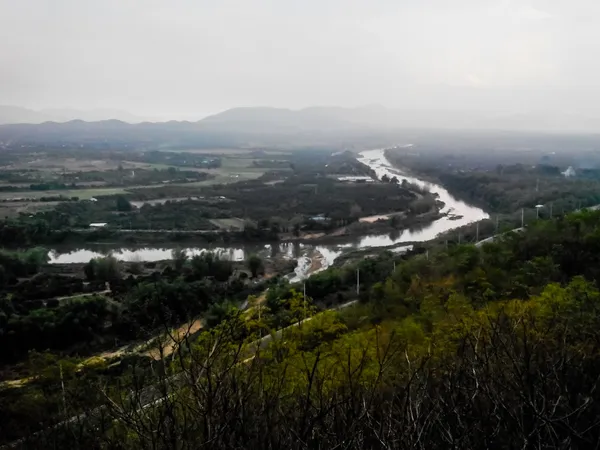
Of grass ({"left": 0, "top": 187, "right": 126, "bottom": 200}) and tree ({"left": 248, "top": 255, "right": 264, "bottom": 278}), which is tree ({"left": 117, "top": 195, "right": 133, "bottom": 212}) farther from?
tree ({"left": 248, "top": 255, "right": 264, "bottom": 278})

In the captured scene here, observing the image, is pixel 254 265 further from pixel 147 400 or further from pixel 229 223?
pixel 147 400

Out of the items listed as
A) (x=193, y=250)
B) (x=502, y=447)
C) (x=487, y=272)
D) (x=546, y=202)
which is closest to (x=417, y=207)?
(x=546, y=202)

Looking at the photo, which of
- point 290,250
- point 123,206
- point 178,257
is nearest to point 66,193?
point 123,206

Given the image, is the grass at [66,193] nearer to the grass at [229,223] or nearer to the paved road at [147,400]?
the grass at [229,223]

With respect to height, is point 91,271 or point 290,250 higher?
point 91,271

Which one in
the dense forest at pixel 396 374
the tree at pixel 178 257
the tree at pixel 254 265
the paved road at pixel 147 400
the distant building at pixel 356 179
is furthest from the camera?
the distant building at pixel 356 179

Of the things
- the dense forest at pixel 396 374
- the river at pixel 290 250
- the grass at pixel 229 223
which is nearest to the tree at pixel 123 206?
the grass at pixel 229 223

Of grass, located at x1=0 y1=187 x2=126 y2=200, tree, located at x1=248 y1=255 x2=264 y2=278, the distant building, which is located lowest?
the distant building

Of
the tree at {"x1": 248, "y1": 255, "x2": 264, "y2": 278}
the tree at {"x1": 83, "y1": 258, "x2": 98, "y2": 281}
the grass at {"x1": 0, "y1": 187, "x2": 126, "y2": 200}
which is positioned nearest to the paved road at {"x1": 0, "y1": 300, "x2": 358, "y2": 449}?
the tree at {"x1": 248, "y1": 255, "x2": 264, "y2": 278}
